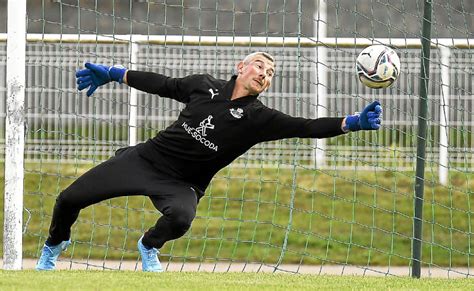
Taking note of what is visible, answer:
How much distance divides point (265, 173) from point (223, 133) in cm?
655

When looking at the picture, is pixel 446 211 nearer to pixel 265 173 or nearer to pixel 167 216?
pixel 265 173

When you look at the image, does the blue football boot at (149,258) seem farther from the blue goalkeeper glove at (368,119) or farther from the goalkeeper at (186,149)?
the blue goalkeeper glove at (368,119)

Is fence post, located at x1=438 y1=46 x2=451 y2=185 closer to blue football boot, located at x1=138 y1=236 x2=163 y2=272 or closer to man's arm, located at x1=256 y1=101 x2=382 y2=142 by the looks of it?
man's arm, located at x1=256 y1=101 x2=382 y2=142

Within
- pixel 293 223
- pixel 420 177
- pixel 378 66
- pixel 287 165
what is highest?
pixel 378 66

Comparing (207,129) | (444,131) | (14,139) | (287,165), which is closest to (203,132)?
(207,129)

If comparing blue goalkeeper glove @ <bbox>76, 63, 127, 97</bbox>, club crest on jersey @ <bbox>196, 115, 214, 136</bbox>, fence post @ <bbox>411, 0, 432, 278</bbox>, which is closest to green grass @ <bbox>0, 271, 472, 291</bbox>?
fence post @ <bbox>411, 0, 432, 278</bbox>

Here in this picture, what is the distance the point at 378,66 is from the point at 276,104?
21.1 ft

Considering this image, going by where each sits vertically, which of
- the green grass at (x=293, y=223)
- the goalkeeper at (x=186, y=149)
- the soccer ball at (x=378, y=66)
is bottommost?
the green grass at (x=293, y=223)

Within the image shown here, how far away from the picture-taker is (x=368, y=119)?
8.48 meters

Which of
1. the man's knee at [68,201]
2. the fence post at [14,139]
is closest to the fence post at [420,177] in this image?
the man's knee at [68,201]

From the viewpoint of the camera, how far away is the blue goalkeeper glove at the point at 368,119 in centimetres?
848

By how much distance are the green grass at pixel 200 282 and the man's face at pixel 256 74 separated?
1320mm

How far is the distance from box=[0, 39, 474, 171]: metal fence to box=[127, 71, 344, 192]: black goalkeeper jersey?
3.63m

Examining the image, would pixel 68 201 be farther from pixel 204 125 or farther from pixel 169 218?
pixel 204 125
